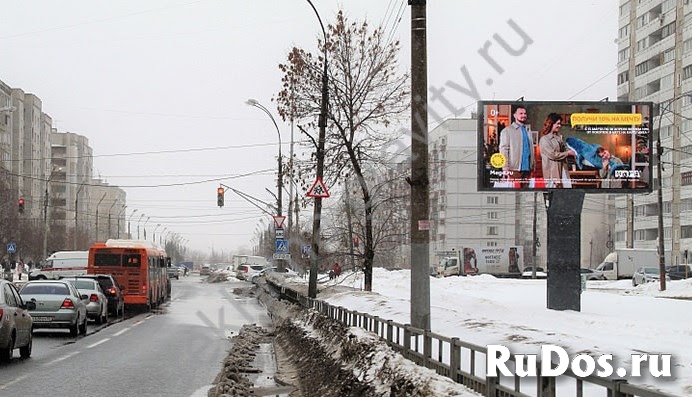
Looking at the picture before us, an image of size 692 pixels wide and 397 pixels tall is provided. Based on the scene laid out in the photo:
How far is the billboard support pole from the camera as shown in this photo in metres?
29.4

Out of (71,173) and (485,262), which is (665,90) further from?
(71,173)

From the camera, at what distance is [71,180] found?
Result: 16612 cm

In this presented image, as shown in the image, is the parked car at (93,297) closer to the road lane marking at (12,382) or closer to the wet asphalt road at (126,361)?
the wet asphalt road at (126,361)

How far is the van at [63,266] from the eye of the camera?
44531 millimetres

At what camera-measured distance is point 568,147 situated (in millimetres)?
28812

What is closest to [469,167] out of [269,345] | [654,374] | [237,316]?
[237,316]

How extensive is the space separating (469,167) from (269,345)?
2751 inches

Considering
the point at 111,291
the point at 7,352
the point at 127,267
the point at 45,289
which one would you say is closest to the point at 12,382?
the point at 7,352

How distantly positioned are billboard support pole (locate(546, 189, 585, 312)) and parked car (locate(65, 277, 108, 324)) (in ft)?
47.8

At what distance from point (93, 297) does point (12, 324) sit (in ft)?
41.1

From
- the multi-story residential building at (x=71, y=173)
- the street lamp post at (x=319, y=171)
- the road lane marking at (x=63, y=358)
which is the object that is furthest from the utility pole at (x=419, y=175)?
the multi-story residential building at (x=71, y=173)

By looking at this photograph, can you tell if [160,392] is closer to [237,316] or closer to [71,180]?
[237,316]

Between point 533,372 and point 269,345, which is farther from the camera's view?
point 269,345

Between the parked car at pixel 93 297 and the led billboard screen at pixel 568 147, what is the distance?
1272 cm
